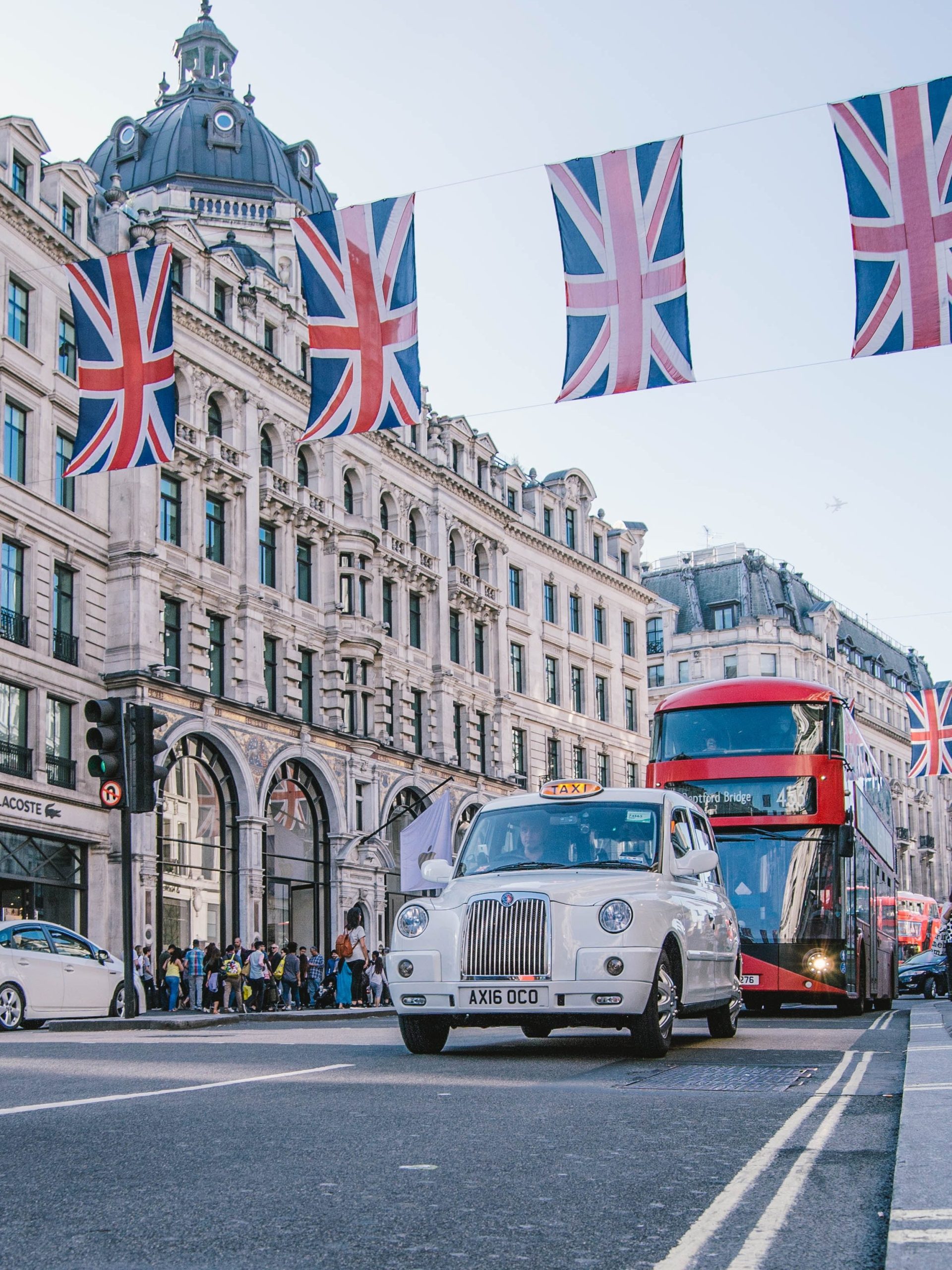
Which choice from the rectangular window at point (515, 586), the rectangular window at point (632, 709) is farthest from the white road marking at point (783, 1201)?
the rectangular window at point (632, 709)

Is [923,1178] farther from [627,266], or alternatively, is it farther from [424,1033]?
[627,266]

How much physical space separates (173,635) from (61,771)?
513 cm

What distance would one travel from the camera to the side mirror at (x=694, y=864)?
40.6ft

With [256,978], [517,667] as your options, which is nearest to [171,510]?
[256,978]

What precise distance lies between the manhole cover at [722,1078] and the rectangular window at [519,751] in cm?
4472

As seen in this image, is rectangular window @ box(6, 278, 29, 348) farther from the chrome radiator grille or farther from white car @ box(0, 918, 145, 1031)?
the chrome radiator grille

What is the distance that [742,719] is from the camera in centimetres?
2134

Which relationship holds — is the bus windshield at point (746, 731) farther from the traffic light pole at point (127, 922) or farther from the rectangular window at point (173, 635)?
the rectangular window at point (173, 635)

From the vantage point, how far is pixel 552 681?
59.1 meters

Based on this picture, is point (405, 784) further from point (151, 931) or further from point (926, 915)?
point (926, 915)

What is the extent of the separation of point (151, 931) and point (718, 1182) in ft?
101

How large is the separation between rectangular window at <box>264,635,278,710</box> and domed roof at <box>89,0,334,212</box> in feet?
64.8

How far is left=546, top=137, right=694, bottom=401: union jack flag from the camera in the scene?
1814 centimetres

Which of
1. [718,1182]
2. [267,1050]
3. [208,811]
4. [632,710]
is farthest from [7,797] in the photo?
[632,710]
